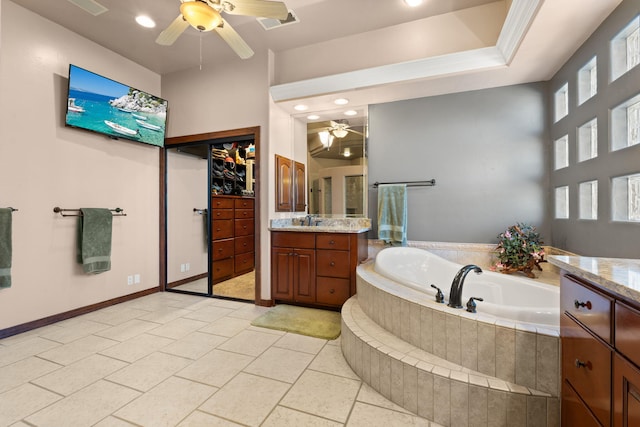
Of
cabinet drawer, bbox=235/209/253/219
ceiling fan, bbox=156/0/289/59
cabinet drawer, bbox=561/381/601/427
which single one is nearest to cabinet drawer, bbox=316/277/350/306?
cabinet drawer, bbox=561/381/601/427

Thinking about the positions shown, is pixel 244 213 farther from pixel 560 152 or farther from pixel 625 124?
pixel 625 124

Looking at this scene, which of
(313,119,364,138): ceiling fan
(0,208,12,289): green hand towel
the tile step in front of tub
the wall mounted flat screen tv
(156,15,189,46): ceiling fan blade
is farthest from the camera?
(313,119,364,138): ceiling fan

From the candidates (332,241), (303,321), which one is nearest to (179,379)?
(303,321)

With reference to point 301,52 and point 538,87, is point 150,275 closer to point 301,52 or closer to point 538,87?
point 301,52

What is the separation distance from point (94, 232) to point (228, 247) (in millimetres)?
1788

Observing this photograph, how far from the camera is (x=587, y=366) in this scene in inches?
39.1

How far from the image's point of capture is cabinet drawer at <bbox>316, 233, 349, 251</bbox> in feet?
9.80

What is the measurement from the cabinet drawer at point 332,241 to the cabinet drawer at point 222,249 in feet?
5.67

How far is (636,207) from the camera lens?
1743mm

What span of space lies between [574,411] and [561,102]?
2706mm

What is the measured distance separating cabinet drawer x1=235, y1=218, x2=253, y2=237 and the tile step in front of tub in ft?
10.9

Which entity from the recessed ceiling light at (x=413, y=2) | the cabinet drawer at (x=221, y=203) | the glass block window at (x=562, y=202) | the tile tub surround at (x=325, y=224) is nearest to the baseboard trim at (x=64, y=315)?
the cabinet drawer at (x=221, y=203)

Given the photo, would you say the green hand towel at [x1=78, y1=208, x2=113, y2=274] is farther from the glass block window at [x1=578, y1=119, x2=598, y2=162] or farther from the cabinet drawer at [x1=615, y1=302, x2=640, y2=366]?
the glass block window at [x1=578, y1=119, x2=598, y2=162]

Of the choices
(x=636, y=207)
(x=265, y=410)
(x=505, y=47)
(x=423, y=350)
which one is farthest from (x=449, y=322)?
(x=505, y=47)
